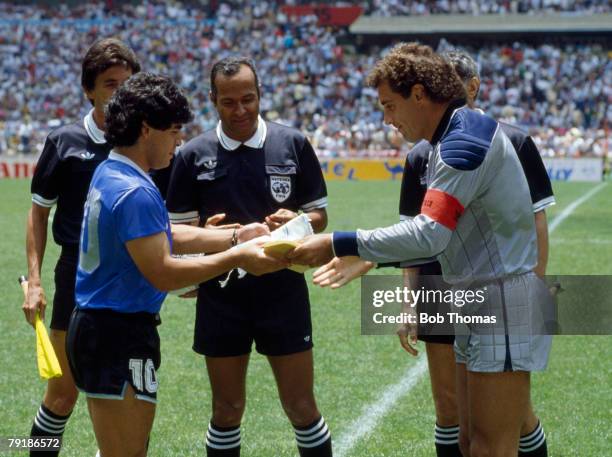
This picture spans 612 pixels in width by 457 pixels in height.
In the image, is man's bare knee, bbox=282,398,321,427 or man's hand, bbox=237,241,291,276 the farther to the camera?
man's bare knee, bbox=282,398,321,427

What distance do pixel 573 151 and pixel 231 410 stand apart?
96.4ft

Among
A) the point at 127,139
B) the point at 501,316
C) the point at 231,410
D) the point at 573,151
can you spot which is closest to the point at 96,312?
the point at 127,139

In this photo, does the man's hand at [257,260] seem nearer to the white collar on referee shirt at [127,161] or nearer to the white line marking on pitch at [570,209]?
the white collar on referee shirt at [127,161]

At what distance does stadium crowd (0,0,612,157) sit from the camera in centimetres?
3688

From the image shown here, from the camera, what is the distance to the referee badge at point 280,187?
4.93m

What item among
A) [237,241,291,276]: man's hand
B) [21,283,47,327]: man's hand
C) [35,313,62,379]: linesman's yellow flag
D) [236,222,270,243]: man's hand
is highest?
[237,241,291,276]: man's hand

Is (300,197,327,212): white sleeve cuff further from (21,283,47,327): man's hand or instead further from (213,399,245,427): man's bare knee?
(21,283,47,327): man's hand

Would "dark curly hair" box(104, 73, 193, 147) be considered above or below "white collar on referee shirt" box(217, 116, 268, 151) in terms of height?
above

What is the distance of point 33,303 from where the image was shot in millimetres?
4828

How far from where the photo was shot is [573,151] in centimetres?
3247

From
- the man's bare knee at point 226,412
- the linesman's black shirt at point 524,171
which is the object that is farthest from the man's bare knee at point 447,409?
the man's bare knee at point 226,412

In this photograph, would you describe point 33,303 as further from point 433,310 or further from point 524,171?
point 524,171

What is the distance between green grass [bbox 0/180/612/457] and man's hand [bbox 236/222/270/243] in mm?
1933

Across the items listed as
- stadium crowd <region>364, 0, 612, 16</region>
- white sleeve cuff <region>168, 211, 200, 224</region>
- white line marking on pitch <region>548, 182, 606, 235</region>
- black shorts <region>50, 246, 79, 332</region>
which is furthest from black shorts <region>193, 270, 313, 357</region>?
stadium crowd <region>364, 0, 612, 16</region>
